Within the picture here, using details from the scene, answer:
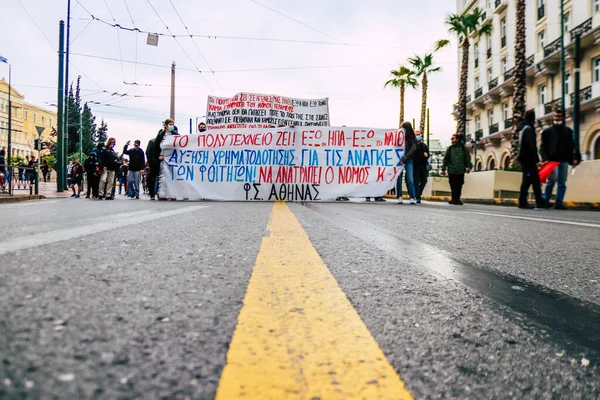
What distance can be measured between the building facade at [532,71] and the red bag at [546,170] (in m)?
19.1

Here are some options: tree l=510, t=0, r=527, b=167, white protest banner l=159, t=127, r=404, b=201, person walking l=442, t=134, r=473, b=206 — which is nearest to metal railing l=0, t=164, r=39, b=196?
white protest banner l=159, t=127, r=404, b=201

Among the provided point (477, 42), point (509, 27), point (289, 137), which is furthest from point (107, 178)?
point (477, 42)

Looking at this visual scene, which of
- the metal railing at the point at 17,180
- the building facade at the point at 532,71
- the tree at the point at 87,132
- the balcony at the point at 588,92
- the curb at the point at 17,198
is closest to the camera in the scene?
the curb at the point at 17,198

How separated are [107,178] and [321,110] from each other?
6.00 metres

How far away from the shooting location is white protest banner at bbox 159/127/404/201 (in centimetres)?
1175

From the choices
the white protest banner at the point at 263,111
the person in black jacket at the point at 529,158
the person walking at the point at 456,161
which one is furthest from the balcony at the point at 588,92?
the person in black jacket at the point at 529,158

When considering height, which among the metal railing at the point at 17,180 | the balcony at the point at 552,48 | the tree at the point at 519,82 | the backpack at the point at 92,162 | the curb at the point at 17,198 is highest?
the balcony at the point at 552,48

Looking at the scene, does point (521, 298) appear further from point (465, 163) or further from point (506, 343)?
point (465, 163)

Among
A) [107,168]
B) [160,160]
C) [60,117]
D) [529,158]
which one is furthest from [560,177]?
[60,117]

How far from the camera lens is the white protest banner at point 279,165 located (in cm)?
1175

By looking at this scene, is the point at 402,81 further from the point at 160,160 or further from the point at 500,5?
the point at 160,160

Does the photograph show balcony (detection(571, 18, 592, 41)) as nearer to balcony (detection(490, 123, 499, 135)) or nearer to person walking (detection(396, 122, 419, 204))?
balcony (detection(490, 123, 499, 135))

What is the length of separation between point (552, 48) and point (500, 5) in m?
9.83

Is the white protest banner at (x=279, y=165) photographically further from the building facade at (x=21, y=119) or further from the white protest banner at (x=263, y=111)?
the building facade at (x=21, y=119)
